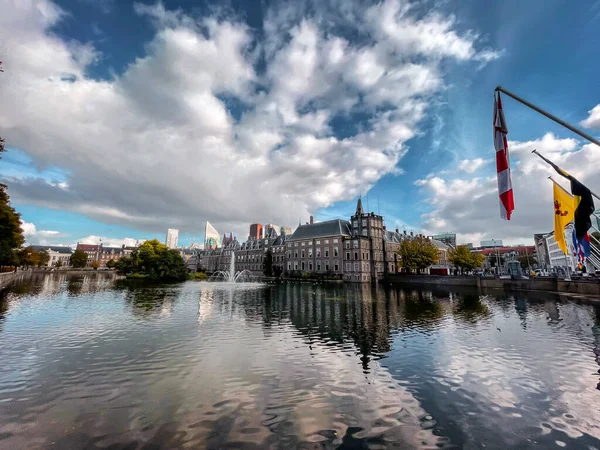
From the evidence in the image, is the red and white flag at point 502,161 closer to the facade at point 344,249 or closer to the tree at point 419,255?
the tree at point 419,255

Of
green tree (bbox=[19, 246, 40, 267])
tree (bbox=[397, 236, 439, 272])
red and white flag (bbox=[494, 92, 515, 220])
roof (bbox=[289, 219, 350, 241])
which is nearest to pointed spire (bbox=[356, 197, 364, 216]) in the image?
roof (bbox=[289, 219, 350, 241])

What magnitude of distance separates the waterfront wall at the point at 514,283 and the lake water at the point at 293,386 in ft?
99.8

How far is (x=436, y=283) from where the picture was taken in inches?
2773

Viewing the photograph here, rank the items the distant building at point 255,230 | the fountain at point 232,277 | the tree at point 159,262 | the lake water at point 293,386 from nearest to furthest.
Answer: the lake water at point 293,386, the fountain at point 232,277, the tree at point 159,262, the distant building at point 255,230

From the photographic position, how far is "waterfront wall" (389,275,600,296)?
42.1 meters

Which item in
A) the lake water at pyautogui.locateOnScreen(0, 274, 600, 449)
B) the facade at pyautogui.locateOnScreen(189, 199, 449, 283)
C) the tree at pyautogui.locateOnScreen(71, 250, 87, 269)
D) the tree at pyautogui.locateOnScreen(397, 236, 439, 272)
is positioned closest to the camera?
the lake water at pyautogui.locateOnScreen(0, 274, 600, 449)

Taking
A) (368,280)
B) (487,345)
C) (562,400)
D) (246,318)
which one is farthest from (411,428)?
(368,280)

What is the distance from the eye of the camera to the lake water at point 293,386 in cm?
730

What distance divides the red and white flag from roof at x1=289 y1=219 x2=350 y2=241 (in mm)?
78624

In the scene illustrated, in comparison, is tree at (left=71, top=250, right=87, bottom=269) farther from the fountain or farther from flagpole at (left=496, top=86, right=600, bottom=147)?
flagpole at (left=496, top=86, right=600, bottom=147)

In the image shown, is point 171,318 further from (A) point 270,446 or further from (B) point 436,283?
(B) point 436,283

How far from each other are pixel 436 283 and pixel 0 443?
76.4 m

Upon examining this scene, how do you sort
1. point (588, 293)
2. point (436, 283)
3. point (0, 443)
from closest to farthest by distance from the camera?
1. point (0, 443)
2. point (588, 293)
3. point (436, 283)

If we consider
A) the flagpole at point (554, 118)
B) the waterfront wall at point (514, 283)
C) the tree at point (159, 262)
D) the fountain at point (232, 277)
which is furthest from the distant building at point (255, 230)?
the flagpole at point (554, 118)
